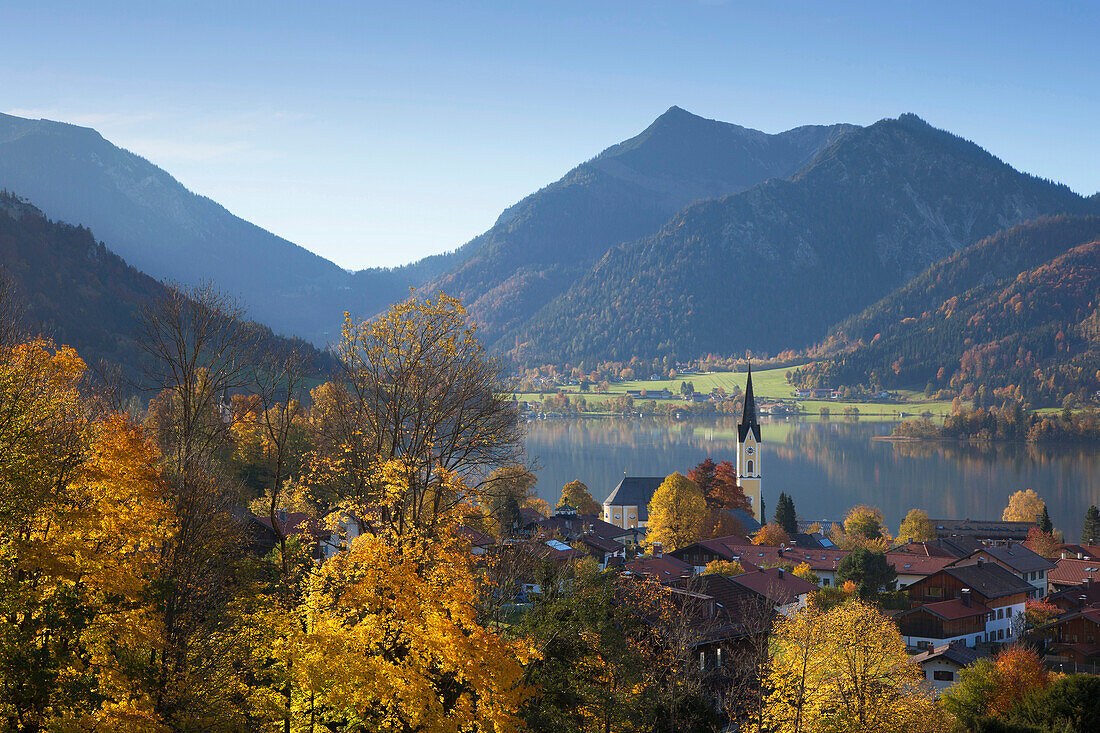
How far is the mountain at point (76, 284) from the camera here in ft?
368

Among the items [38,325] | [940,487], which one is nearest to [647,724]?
[38,325]

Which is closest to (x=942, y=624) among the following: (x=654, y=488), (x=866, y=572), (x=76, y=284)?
(x=866, y=572)

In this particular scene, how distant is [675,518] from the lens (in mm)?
76500

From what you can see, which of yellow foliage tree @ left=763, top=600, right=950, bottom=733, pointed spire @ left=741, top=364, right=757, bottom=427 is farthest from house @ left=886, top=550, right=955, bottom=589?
pointed spire @ left=741, top=364, right=757, bottom=427

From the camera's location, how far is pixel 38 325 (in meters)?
102

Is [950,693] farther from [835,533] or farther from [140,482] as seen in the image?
[835,533]

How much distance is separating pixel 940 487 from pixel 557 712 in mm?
138267

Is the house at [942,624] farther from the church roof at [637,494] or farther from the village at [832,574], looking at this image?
the church roof at [637,494]

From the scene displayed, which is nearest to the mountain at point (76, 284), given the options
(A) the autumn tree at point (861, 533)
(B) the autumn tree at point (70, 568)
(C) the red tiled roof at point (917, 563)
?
(A) the autumn tree at point (861, 533)

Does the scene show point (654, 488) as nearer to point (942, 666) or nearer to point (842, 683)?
point (942, 666)

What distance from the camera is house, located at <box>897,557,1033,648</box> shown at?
53.0 meters

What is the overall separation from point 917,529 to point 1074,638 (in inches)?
1623

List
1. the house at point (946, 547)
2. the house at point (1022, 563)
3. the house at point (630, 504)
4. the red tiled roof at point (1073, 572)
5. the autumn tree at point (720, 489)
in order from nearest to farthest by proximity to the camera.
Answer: the house at point (1022, 563) < the red tiled roof at point (1073, 572) < the house at point (946, 547) < the autumn tree at point (720, 489) < the house at point (630, 504)

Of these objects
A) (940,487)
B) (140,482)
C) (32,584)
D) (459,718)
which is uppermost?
(140,482)
